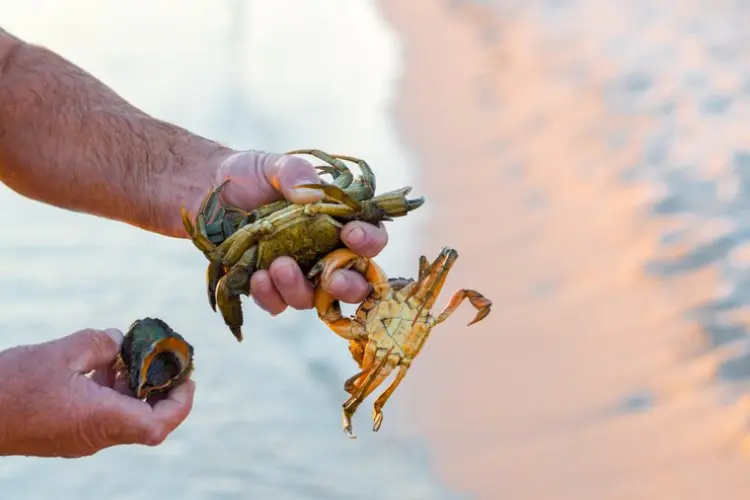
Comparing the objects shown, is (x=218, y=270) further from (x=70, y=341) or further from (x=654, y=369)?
(x=654, y=369)

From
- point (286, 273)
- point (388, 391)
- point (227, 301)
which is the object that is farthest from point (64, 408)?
point (388, 391)

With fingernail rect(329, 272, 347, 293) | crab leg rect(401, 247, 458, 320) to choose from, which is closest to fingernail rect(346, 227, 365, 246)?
fingernail rect(329, 272, 347, 293)

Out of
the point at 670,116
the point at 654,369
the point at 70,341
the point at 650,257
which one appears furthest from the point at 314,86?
the point at 70,341

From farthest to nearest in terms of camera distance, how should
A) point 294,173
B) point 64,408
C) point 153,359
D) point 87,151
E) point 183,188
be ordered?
point 87,151 < point 183,188 < point 294,173 < point 153,359 < point 64,408

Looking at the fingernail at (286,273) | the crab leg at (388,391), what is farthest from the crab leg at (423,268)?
the fingernail at (286,273)

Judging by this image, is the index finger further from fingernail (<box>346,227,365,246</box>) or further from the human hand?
fingernail (<box>346,227,365,246</box>)

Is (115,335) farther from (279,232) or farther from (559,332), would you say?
(559,332)
